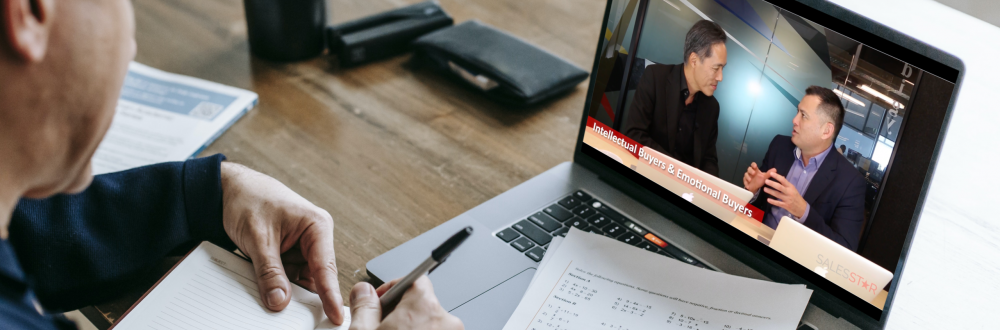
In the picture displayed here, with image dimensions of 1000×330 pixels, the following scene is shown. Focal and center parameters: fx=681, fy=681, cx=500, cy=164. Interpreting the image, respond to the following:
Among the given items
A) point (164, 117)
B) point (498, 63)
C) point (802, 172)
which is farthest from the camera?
point (498, 63)

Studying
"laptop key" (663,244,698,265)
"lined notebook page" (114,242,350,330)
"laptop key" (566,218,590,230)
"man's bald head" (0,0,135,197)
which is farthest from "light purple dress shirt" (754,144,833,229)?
"man's bald head" (0,0,135,197)

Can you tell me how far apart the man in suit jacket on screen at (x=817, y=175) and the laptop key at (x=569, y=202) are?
0.23 m

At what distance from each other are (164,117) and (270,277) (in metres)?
0.50

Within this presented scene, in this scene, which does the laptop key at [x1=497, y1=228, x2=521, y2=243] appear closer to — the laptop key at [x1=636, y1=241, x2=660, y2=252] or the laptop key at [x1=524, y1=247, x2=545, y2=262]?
the laptop key at [x1=524, y1=247, x2=545, y2=262]

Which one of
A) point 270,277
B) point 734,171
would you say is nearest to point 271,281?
point 270,277

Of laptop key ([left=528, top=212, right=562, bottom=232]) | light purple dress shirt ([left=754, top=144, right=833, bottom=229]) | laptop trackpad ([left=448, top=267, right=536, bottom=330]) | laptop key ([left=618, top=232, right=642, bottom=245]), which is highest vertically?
light purple dress shirt ([left=754, top=144, right=833, bottom=229])

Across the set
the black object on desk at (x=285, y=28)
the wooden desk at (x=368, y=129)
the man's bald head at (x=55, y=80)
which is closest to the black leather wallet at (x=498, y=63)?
the wooden desk at (x=368, y=129)

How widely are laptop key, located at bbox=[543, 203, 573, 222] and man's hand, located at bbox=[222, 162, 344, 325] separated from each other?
264 mm

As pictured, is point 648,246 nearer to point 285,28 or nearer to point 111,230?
point 111,230

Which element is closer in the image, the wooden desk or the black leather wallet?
the wooden desk

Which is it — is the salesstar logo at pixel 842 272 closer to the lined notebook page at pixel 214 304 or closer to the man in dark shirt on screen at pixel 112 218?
the man in dark shirt on screen at pixel 112 218

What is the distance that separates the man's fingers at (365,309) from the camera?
1.98ft

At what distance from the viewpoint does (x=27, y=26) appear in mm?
374

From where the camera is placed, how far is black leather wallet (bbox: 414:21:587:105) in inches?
43.6
